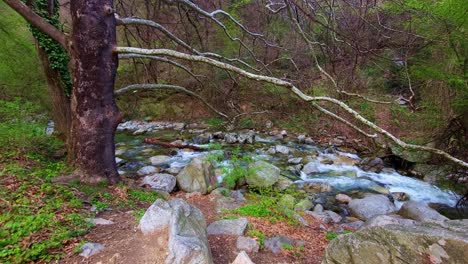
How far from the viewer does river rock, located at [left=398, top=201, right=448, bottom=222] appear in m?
5.13

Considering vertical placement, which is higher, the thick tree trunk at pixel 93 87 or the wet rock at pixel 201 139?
the thick tree trunk at pixel 93 87

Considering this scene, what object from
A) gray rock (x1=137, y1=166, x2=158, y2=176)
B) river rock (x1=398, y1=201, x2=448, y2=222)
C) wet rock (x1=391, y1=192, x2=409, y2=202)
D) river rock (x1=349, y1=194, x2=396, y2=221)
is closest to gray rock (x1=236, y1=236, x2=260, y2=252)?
river rock (x1=349, y1=194, x2=396, y2=221)

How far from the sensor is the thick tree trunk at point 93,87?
3.77 meters

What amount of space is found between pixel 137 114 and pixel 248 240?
1338 cm

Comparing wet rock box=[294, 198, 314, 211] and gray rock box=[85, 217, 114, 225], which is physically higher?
gray rock box=[85, 217, 114, 225]

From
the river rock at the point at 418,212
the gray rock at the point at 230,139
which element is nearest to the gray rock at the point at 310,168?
the river rock at the point at 418,212

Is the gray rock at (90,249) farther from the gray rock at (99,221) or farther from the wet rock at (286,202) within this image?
the wet rock at (286,202)

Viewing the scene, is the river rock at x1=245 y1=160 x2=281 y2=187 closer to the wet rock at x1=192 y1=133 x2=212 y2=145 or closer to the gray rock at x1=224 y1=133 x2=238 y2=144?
the gray rock at x1=224 y1=133 x2=238 y2=144

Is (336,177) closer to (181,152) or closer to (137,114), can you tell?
(181,152)

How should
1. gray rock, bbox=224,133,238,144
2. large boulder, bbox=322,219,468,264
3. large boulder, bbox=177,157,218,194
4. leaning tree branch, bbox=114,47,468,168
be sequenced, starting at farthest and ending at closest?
1. gray rock, bbox=224,133,238,144
2. large boulder, bbox=177,157,218,194
3. leaning tree branch, bbox=114,47,468,168
4. large boulder, bbox=322,219,468,264

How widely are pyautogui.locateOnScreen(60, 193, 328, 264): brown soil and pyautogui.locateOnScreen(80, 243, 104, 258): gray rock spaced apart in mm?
38

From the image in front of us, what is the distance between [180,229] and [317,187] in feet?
16.4

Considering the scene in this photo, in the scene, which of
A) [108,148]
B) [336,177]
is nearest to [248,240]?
[108,148]

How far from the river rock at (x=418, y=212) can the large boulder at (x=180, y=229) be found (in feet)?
14.5
